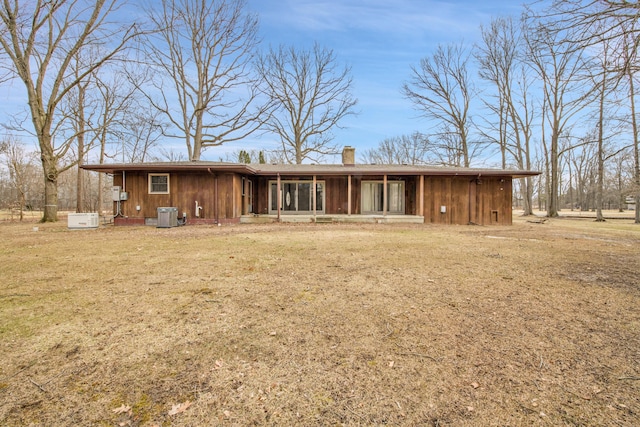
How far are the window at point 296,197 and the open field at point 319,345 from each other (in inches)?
426

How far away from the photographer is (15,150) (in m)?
18.4

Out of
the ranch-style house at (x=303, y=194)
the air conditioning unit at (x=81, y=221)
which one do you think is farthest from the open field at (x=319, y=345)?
the ranch-style house at (x=303, y=194)

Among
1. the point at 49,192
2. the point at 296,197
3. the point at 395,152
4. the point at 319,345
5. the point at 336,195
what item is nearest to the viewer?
the point at 319,345

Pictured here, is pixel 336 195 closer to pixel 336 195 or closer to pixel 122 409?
pixel 336 195

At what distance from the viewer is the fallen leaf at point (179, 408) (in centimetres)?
182

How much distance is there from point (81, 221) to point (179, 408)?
1236cm

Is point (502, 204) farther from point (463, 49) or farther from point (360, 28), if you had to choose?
point (463, 49)

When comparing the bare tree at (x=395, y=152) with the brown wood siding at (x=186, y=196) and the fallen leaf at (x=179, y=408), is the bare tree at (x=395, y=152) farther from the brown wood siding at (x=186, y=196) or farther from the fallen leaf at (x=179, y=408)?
the fallen leaf at (x=179, y=408)

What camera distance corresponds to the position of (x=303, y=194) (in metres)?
15.9

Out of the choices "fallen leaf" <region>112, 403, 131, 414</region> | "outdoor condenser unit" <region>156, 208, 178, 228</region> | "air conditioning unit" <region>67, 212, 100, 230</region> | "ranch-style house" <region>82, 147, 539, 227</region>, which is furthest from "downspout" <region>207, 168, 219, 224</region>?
"fallen leaf" <region>112, 403, 131, 414</region>

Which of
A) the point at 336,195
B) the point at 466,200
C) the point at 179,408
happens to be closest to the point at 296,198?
the point at 336,195

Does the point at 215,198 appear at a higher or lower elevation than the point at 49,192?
lower

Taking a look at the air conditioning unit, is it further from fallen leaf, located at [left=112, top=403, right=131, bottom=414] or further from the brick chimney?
fallen leaf, located at [left=112, top=403, right=131, bottom=414]

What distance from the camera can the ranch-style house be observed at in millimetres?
13172
